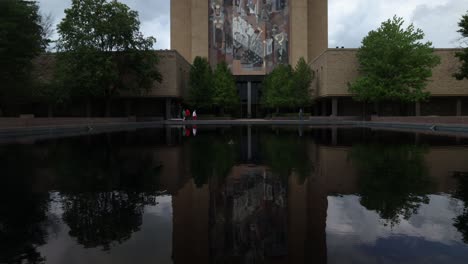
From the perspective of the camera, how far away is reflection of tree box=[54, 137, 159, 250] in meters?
4.15

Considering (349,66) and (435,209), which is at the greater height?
(349,66)

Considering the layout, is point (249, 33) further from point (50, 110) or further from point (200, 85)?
point (50, 110)

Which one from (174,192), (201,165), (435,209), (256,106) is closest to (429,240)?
(435,209)

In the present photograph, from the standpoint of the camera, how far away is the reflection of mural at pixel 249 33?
68.6 metres

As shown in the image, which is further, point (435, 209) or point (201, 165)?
point (201, 165)

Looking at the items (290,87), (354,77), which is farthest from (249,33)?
(354,77)

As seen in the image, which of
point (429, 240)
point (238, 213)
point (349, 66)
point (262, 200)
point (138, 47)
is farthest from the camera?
point (349, 66)

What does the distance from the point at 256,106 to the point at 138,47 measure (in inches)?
1321

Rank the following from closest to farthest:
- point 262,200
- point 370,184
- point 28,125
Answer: point 262,200
point 370,184
point 28,125

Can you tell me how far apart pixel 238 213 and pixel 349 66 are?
49659mm

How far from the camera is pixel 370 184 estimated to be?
6.72 m

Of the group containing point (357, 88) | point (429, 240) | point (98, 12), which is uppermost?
point (98, 12)

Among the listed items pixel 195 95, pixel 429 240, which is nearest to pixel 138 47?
pixel 195 95

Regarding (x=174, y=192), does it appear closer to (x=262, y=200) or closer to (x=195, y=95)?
(x=262, y=200)
